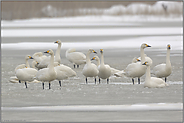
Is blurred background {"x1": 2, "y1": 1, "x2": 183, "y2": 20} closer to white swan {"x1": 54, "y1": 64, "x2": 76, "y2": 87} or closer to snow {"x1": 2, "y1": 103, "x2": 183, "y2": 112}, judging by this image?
white swan {"x1": 54, "y1": 64, "x2": 76, "y2": 87}

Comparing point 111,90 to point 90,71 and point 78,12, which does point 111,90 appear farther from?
point 78,12

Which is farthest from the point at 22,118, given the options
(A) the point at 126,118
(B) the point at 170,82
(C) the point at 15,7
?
(C) the point at 15,7

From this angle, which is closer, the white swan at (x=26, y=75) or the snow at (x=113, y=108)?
the snow at (x=113, y=108)

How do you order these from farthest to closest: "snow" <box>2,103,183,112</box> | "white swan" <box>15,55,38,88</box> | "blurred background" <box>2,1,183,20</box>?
"blurred background" <box>2,1,183,20</box>, "white swan" <box>15,55,38,88</box>, "snow" <box>2,103,183,112</box>

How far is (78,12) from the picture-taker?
54.9 meters

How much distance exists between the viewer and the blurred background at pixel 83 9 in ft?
170

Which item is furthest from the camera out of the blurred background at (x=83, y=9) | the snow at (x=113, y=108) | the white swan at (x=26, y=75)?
the blurred background at (x=83, y=9)

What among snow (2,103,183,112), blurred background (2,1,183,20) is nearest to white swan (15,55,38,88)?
snow (2,103,183,112)

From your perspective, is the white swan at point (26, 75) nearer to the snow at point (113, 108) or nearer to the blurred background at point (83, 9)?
the snow at point (113, 108)

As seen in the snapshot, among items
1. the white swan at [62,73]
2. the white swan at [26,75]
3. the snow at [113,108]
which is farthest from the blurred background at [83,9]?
the snow at [113,108]

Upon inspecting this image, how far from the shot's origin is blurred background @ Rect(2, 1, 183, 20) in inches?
2035

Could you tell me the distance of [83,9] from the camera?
2227 inches

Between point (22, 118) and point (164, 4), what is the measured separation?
50593mm

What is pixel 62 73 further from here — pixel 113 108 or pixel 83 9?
pixel 83 9
